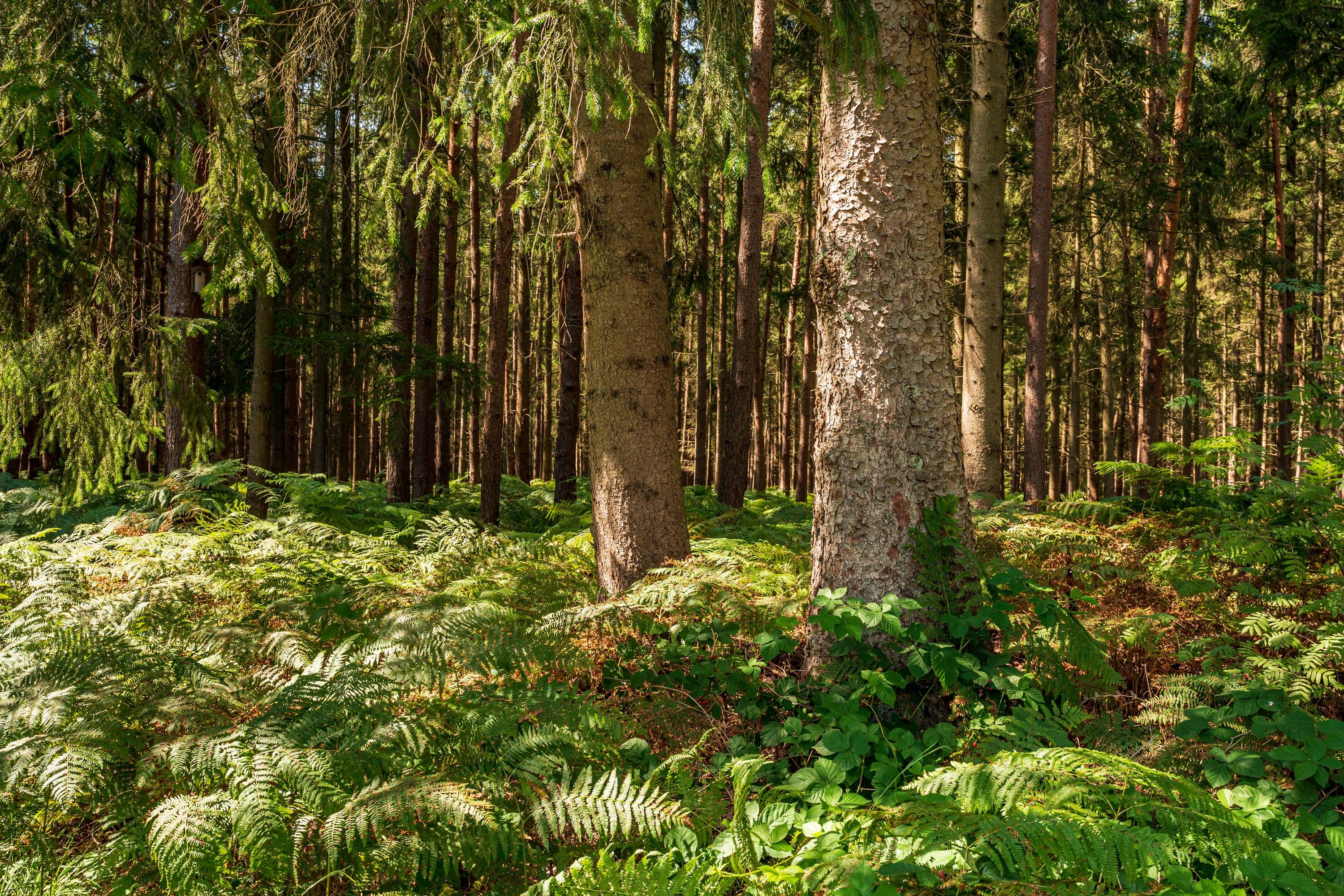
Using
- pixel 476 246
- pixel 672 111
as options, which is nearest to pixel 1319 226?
pixel 672 111

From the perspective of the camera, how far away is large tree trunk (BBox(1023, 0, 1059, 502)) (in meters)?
8.86

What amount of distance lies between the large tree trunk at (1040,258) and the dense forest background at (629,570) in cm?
5

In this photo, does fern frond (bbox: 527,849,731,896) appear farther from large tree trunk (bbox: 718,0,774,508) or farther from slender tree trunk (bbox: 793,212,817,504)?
slender tree trunk (bbox: 793,212,817,504)

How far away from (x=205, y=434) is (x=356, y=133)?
208 inches

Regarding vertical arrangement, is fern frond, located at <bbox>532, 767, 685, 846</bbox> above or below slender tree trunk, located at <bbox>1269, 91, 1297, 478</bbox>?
below

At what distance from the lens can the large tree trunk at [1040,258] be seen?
8.86m

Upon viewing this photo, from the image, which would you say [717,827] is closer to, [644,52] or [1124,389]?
[644,52]

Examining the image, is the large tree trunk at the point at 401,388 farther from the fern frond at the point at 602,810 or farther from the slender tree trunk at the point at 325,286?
the fern frond at the point at 602,810

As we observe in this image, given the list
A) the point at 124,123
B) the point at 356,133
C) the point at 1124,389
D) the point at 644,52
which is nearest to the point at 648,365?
the point at 644,52

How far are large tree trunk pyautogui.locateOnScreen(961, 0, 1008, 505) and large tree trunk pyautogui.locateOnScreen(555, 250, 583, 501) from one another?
5.12 meters

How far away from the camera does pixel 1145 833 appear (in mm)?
2066

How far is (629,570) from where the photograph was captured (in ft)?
16.2

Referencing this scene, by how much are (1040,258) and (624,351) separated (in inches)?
263

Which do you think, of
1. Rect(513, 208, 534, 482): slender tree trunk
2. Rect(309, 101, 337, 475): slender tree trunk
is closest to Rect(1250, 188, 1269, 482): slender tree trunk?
Rect(513, 208, 534, 482): slender tree trunk
